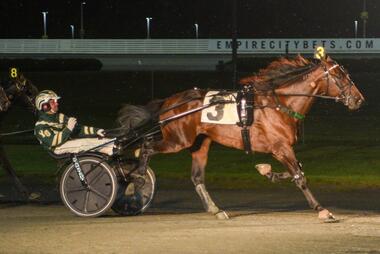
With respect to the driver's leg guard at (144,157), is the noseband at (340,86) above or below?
above

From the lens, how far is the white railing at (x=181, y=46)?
214 feet

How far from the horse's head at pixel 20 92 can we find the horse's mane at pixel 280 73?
330 cm

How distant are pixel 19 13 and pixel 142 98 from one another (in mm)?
52335

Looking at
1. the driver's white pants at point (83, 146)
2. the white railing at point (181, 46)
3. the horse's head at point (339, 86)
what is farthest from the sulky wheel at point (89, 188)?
the white railing at point (181, 46)

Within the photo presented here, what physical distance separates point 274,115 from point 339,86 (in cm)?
88

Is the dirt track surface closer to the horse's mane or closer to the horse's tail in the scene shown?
the horse's tail

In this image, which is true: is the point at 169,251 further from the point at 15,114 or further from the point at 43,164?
the point at 15,114

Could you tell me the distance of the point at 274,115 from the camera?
10.9 meters

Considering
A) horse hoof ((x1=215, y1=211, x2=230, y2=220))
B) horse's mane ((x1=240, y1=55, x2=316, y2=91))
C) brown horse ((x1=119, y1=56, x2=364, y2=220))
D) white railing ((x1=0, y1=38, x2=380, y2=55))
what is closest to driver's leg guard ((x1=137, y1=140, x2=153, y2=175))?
brown horse ((x1=119, y1=56, x2=364, y2=220))

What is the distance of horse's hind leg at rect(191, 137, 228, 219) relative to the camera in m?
11.2

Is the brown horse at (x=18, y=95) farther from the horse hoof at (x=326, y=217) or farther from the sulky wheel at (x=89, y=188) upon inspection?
the horse hoof at (x=326, y=217)

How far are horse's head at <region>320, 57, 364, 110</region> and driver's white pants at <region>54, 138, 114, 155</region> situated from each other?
268 cm

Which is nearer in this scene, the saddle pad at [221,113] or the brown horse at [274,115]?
the brown horse at [274,115]

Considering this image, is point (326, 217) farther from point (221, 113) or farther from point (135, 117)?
point (135, 117)
